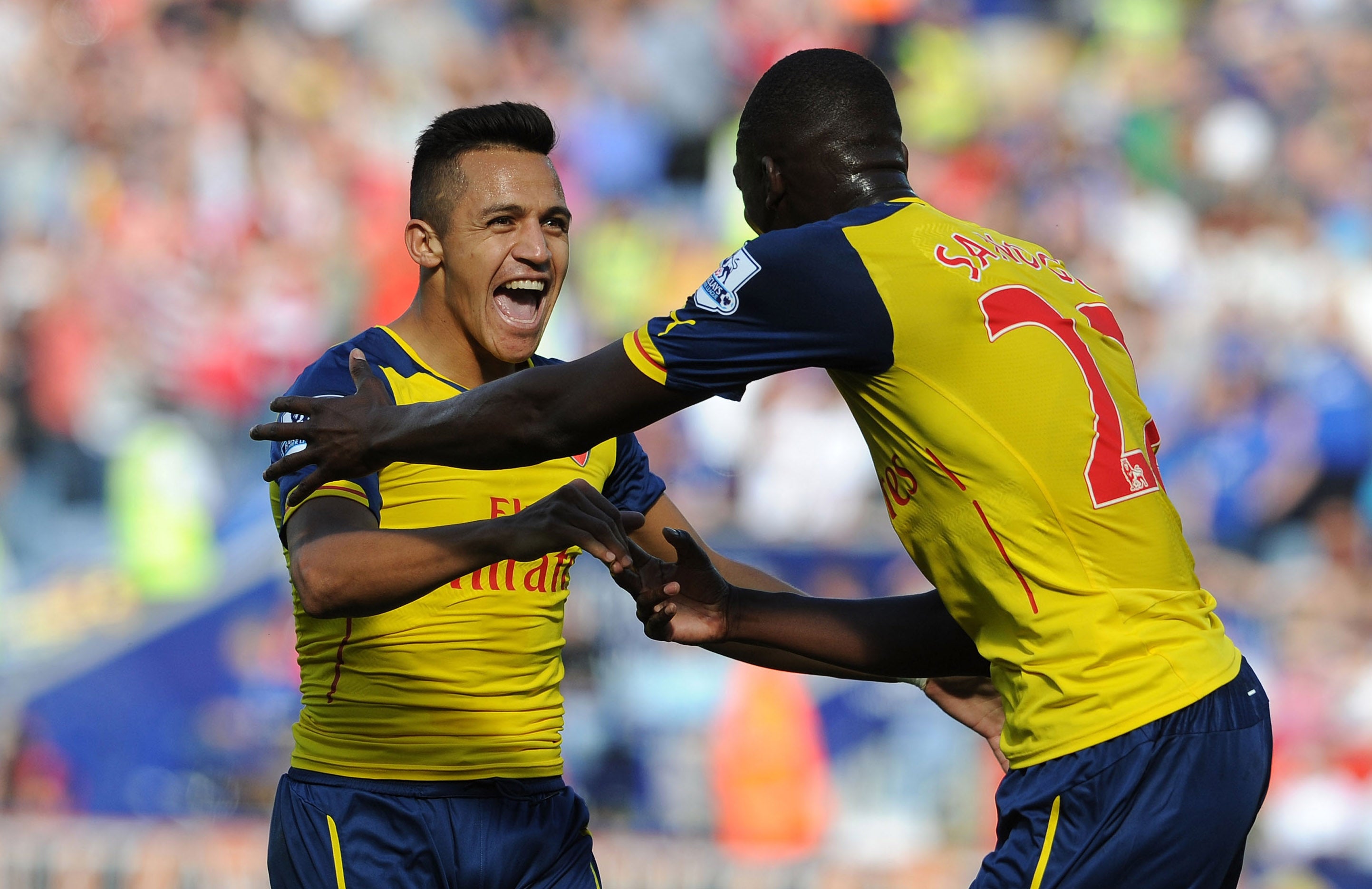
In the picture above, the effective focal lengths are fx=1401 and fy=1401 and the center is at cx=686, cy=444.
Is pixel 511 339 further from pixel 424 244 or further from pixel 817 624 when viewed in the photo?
pixel 817 624

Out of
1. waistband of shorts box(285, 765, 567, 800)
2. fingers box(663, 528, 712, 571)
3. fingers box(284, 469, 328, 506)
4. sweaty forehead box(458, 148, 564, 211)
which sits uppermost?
sweaty forehead box(458, 148, 564, 211)

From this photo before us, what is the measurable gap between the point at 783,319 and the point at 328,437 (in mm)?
999

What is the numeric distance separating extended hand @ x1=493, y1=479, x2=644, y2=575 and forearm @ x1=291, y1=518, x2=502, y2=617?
1.6 inches

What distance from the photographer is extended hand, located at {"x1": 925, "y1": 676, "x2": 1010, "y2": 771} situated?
3754 millimetres

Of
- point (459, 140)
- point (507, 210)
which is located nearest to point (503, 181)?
point (507, 210)

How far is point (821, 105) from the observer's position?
3.08m

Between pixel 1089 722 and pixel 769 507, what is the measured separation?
20.0 feet

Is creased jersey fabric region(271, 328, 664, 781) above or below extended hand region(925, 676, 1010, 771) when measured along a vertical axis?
above

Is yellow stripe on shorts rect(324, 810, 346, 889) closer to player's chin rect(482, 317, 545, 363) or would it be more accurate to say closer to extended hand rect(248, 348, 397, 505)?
extended hand rect(248, 348, 397, 505)

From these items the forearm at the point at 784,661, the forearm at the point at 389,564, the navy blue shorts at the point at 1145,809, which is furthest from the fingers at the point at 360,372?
the navy blue shorts at the point at 1145,809

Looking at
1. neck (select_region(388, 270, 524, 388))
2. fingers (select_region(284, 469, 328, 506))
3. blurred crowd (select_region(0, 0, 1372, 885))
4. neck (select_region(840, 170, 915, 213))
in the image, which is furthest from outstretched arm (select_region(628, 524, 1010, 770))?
blurred crowd (select_region(0, 0, 1372, 885))

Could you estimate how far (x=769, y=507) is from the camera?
28.9 feet

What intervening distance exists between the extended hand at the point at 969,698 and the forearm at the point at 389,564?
1387 mm

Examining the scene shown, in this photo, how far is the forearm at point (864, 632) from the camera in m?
3.53
